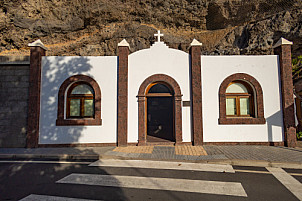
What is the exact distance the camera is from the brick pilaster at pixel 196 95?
802 centimetres

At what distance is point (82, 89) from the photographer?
866 centimetres

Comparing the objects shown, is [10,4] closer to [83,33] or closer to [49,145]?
[83,33]

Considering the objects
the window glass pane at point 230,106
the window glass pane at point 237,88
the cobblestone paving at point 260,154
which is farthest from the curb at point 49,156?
the window glass pane at point 237,88

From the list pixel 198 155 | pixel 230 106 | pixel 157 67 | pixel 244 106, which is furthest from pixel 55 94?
pixel 244 106

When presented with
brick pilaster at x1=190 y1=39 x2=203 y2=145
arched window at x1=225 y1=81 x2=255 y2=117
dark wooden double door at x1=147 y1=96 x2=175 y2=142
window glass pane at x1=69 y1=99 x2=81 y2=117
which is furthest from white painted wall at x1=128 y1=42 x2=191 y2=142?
dark wooden double door at x1=147 y1=96 x2=175 y2=142

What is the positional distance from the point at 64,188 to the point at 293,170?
6575 millimetres

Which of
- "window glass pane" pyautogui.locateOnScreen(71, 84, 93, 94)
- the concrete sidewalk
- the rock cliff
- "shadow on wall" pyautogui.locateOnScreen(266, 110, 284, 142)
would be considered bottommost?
the concrete sidewalk

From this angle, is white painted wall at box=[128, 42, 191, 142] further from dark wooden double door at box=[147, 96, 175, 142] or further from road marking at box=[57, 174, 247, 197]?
dark wooden double door at box=[147, 96, 175, 142]

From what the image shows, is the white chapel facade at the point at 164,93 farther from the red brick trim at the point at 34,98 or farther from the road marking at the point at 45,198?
the road marking at the point at 45,198

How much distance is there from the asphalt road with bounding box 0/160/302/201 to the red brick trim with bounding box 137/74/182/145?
295cm

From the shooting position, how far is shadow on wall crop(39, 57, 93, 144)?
8.08 metres

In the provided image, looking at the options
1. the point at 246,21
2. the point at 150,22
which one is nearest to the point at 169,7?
the point at 150,22

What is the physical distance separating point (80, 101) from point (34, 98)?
6.77ft

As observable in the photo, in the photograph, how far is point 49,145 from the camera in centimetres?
802
